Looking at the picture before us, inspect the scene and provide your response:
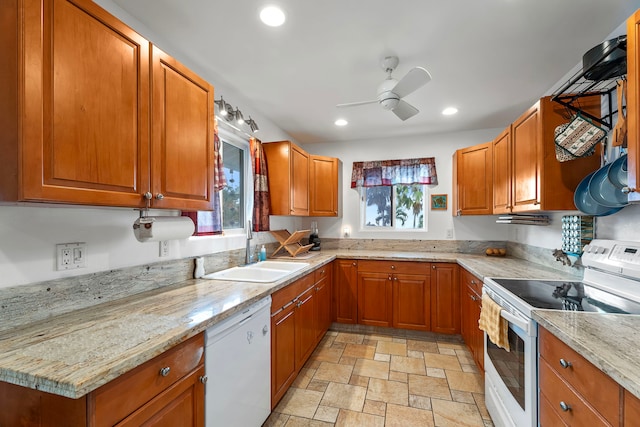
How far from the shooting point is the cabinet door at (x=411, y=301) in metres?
3.05

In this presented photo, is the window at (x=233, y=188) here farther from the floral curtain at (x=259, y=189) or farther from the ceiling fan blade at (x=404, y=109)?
the ceiling fan blade at (x=404, y=109)

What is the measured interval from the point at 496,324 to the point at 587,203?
0.98 metres

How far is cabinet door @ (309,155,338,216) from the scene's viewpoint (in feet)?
11.7

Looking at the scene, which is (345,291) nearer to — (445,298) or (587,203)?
(445,298)

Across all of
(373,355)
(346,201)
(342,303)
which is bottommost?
(373,355)

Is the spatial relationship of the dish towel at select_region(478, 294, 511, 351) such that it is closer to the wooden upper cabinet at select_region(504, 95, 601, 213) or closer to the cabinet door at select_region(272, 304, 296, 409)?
the wooden upper cabinet at select_region(504, 95, 601, 213)

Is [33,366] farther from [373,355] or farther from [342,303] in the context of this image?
[342,303]

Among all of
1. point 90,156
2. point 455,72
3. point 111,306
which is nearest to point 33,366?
point 111,306

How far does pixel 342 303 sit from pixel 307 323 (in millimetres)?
913

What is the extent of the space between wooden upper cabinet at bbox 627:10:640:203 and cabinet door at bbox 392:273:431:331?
6.90 ft

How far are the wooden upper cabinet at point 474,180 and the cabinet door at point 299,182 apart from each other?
1795 millimetres

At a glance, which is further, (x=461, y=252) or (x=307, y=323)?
(x=461, y=252)

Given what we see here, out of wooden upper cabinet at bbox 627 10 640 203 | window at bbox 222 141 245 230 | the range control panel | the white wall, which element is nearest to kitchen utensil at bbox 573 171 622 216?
the range control panel

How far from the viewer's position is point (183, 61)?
198 cm
